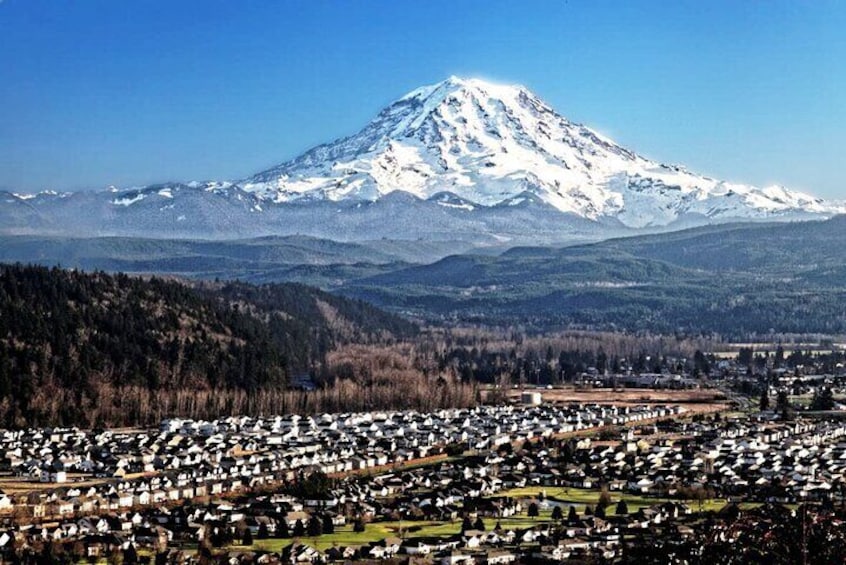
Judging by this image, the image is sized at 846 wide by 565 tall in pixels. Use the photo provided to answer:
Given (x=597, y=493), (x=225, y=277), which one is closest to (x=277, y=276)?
(x=225, y=277)

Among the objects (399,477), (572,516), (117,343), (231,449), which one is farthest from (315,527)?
(117,343)

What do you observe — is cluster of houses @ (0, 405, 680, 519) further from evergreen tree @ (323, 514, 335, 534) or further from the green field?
the green field

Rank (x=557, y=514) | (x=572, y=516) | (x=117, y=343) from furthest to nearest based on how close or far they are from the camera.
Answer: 1. (x=117, y=343)
2. (x=557, y=514)
3. (x=572, y=516)

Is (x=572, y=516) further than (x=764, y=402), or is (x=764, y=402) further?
(x=764, y=402)

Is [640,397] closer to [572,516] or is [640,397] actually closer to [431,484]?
[431,484]

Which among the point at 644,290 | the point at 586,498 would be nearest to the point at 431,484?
the point at 586,498

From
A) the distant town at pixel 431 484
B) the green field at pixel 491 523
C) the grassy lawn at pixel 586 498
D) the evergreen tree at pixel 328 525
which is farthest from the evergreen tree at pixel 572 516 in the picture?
the evergreen tree at pixel 328 525

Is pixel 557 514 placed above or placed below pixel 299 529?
above

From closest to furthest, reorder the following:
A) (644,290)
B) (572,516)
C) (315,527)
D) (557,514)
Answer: (315,527) < (572,516) < (557,514) < (644,290)

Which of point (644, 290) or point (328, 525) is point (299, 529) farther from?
point (644, 290)

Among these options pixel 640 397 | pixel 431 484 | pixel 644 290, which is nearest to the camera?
pixel 431 484

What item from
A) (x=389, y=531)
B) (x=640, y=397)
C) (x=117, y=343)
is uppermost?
(x=117, y=343)

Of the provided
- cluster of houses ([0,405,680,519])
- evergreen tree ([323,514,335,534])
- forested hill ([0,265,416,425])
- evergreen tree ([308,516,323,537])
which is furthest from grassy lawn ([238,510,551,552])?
forested hill ([0,265,416,425])
